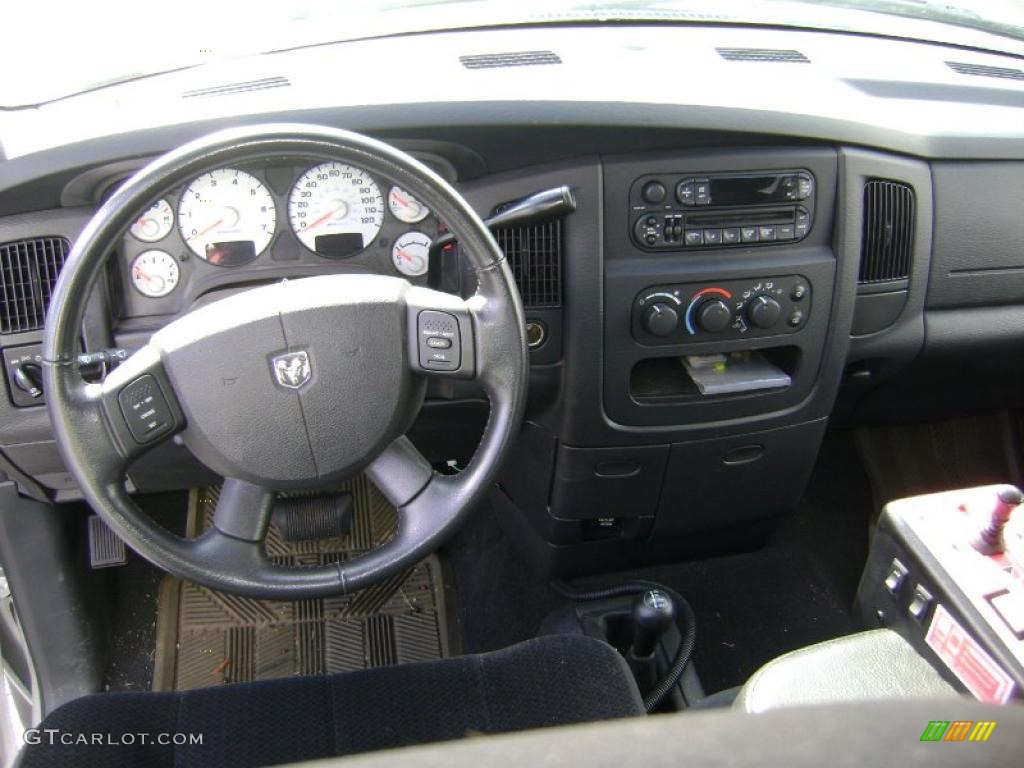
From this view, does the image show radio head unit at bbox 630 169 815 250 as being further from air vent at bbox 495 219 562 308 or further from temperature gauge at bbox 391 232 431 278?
temperature gauge at bbox 391 232 431 278

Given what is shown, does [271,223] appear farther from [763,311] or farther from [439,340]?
[763,311]

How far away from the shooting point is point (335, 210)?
61.2 inches

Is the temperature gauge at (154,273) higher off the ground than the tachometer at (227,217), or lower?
lower

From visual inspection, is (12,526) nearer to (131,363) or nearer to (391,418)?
(131,363)

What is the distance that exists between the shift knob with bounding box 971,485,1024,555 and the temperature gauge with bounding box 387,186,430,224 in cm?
92

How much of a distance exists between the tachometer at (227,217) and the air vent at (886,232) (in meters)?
1.03

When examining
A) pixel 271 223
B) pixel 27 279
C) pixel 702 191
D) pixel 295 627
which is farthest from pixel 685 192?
pixel 295 627

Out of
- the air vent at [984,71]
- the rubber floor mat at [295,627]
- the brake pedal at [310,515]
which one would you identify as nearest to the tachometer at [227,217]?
the brake pedal at [310,515]

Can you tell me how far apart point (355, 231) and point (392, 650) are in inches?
41.6

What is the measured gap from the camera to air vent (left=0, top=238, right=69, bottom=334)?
4.94 ft

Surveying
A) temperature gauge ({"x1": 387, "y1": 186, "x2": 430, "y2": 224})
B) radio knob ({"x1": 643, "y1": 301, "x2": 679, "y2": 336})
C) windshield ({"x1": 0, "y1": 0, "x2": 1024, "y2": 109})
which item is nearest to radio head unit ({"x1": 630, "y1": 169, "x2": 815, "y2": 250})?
radio knob ({"x1": 643, "y1": 301, "x2": 679, "y2": 336})

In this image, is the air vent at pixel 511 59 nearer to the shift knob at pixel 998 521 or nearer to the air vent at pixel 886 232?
the air vent at pixel 886 232

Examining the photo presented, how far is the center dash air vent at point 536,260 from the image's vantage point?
5.30 feet

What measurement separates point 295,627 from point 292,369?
1.15m
